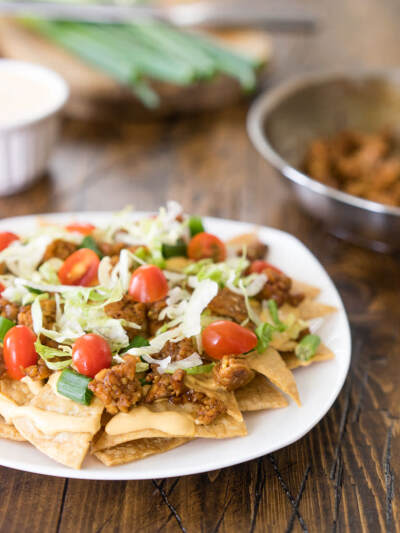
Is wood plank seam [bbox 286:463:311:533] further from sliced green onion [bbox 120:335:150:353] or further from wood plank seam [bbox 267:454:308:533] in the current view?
sliced green onion [bbox 120:335:150:353]

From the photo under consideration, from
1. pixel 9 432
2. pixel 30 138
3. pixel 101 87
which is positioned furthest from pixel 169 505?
pixel 101 87

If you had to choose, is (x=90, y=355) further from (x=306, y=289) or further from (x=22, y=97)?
(x=22, y=97)

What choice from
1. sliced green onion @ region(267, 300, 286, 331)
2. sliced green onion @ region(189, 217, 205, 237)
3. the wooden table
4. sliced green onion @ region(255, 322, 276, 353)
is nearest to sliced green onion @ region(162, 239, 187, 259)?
sliced green onion @ region(189, 217, 205, 237)

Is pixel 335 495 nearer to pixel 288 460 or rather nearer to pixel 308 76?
pixel 288 460

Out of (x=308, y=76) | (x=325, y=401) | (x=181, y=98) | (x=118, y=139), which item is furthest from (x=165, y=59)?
(x=325, y=401)

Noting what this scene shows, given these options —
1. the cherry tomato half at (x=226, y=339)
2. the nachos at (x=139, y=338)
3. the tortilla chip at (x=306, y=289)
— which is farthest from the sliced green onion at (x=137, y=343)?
the tortilla chip at (x=306, y=289)
